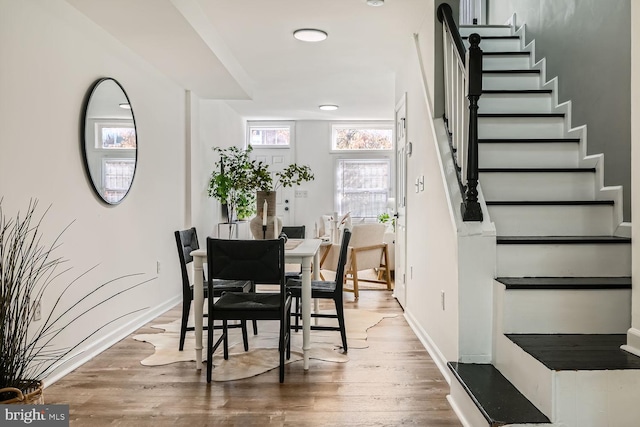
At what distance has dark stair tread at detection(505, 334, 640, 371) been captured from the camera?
72.8 inches

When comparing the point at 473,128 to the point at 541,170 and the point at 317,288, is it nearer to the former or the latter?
the point at 541,170

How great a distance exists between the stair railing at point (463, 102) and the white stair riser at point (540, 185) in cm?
33

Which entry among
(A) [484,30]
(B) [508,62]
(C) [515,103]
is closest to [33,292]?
(C) [515,103]

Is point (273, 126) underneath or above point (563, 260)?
above

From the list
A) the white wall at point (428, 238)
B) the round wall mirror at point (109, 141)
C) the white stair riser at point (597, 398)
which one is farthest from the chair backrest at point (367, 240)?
the white stair riser at point (597, 398)

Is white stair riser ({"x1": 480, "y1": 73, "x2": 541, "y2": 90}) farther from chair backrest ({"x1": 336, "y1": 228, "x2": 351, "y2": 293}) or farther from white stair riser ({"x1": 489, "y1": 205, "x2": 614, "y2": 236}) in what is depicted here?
chair backrest ({"x1": 336, "y1": 228, "x2": 351, "y2": 293})

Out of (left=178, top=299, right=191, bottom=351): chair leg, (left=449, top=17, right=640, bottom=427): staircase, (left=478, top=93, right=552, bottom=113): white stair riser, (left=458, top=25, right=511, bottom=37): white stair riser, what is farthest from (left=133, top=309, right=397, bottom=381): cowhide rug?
(left=458, top=25, right=511, bottom=37): white stair riser

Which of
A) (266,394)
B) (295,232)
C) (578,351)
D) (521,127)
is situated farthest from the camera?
(295,232)

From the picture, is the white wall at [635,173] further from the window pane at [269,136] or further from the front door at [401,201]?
the window pane at [269,136]

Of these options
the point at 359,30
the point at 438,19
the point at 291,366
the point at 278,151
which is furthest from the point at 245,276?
the point at 278,151

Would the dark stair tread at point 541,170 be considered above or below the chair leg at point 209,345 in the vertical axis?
above

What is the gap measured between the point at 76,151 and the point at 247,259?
1.39 meters

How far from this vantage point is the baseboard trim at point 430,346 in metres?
2.91

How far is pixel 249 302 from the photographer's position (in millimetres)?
2871
